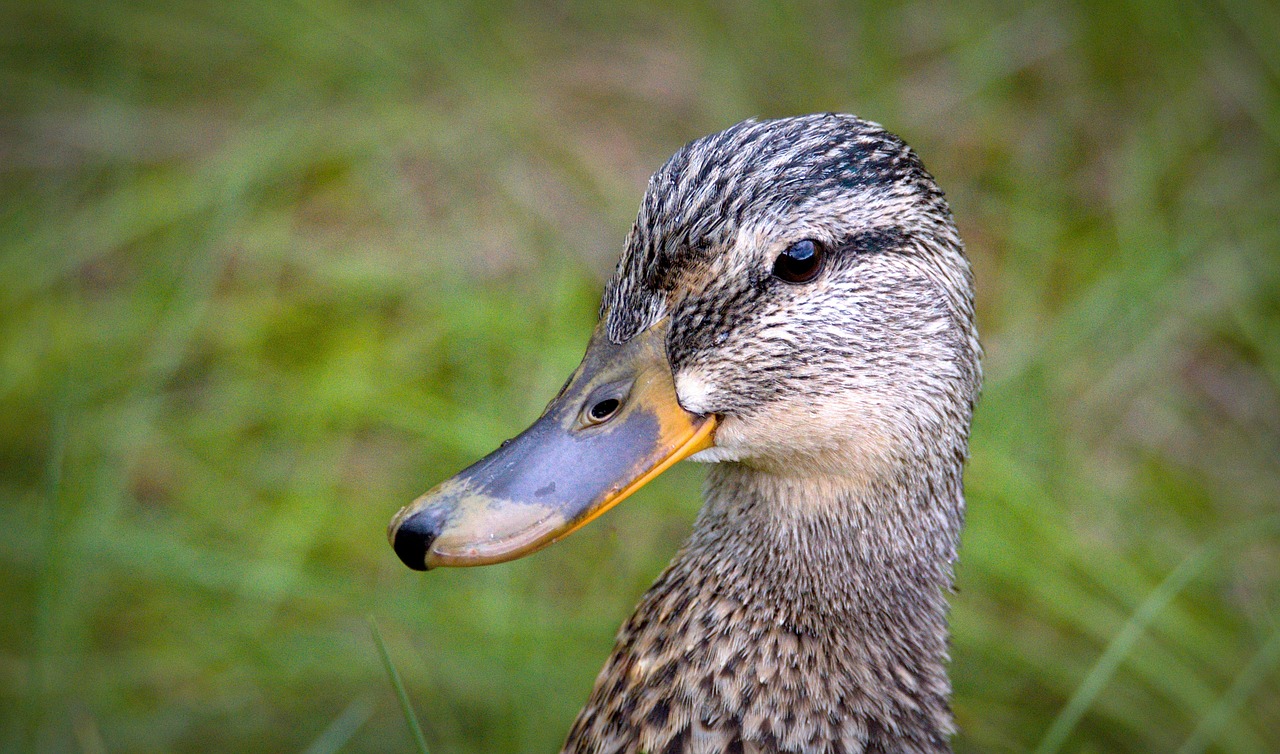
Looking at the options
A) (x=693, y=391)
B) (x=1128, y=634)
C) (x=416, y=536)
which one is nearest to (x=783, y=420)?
→ (x=693, y=391)

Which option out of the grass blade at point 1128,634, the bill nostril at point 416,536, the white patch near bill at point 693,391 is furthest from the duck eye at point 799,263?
the grass blade at point 1128,634

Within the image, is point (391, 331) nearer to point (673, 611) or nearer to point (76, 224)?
point (76, 224)

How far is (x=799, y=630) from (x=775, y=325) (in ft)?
1.24

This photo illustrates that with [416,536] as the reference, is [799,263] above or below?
above

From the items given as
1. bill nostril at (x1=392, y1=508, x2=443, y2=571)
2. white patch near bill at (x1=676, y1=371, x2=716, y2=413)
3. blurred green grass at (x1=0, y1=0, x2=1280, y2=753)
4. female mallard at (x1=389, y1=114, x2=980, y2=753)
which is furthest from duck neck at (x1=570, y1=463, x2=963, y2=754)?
blurred green grass at (x1=0, y1=0, x2=1280, y2=753)

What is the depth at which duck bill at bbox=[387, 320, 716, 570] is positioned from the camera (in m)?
1.27

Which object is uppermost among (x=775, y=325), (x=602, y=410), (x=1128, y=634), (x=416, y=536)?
(x=775, y=325)

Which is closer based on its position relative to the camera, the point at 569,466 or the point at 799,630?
the point at 569,466

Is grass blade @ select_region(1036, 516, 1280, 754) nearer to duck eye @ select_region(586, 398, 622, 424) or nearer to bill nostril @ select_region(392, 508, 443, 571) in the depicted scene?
duck eye @ select_region(586, 398, 622, 424)

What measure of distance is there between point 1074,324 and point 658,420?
1538 millimetres

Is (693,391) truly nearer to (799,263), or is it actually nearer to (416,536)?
(799,263)

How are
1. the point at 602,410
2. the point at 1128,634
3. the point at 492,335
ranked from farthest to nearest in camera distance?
the point at 492,335 < the point at 1128,634 < the point at 602,410

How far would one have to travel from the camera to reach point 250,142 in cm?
289

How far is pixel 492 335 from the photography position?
2619mm
